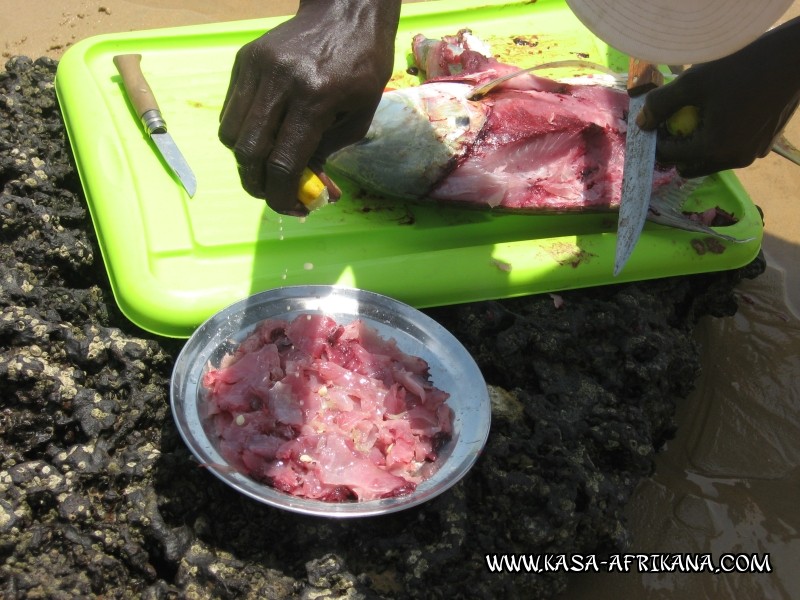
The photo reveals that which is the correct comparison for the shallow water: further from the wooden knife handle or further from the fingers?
the fingers

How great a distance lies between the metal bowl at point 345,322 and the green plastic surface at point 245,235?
12 centimetres

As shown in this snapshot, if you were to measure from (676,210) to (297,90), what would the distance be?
6.52ft

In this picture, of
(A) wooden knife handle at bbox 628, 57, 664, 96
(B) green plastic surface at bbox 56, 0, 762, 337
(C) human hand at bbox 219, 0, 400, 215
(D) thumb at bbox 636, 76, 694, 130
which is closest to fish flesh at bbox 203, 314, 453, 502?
(B) green plastic surface at bbox 56, 0, 762, 337

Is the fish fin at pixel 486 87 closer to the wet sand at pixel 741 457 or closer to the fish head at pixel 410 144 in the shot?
the fish head at pixel 410 144

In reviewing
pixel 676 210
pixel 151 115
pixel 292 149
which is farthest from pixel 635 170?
pixel 151 115

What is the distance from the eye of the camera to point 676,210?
3.63m

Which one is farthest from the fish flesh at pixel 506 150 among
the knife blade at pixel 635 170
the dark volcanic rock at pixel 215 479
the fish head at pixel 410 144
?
the dark volcanic rock at pixel 215 479

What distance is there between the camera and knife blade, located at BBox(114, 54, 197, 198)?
3.41 m

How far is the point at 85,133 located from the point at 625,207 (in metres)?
2.26

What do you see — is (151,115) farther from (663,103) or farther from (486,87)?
(663,103)

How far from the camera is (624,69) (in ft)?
13.9

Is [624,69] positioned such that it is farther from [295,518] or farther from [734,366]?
[295,518]

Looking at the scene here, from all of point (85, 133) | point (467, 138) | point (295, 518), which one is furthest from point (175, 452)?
point (467, 138)

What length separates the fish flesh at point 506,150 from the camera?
3443 millimetres
